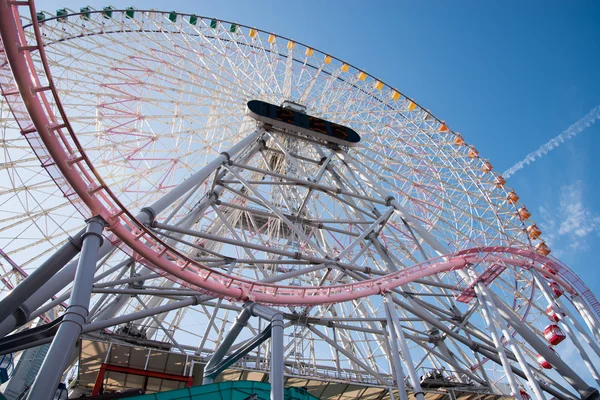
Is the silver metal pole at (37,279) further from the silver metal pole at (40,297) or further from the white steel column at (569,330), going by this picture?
the white steel column at (569,330)

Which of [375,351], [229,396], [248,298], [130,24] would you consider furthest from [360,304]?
[130,24]

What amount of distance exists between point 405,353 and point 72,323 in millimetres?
9061

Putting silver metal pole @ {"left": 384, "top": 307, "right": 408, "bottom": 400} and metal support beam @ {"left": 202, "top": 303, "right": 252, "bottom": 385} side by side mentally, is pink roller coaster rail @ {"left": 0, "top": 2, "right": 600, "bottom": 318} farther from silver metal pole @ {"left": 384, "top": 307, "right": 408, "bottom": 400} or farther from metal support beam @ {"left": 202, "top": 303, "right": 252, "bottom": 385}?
silver metal pole @ {"left": 384, "top": 307, "right": 408, "bottom": 400}

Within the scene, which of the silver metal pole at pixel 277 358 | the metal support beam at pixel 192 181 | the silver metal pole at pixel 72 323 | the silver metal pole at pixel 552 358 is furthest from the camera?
the silver metal pole at pixel 552 358

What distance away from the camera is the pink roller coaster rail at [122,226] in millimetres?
9258

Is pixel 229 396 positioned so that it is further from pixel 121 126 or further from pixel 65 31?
pixel 65 31

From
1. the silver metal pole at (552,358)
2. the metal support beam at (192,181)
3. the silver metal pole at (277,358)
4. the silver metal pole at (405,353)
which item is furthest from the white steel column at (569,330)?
the metal support beam at (192,181)

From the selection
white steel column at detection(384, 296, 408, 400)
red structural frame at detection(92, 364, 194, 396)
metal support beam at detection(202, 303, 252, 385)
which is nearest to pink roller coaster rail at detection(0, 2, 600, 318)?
metal support beam at detection(202, 303, 252, 385)

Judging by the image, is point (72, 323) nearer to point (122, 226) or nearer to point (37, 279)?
point (37, 279)

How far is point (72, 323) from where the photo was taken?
26.9ft

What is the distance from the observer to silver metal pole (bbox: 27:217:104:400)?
7223mm

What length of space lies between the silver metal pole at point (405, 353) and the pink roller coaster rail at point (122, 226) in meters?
0.95

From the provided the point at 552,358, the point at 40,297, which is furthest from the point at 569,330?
the point at 40,297

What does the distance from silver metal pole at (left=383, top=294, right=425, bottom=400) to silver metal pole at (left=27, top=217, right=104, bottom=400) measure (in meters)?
8.59
